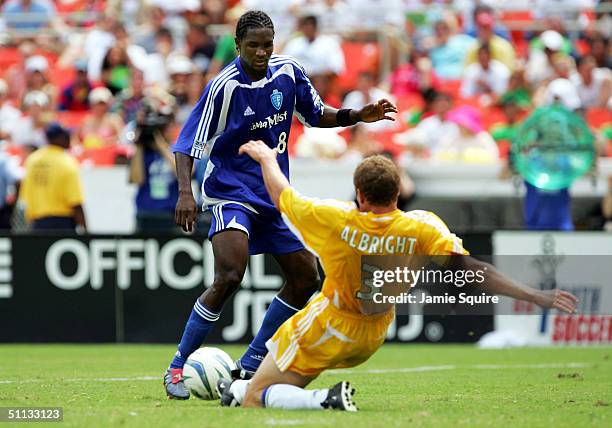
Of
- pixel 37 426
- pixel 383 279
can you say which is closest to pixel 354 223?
pixel 383 279

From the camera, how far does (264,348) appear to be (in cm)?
837

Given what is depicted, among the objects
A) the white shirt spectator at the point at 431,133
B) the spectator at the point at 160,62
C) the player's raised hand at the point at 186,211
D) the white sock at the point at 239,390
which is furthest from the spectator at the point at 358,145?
the white sock at the point at 239,390

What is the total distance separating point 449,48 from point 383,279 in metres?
12.7

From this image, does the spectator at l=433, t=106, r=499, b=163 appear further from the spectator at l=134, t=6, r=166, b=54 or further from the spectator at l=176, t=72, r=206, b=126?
the spectator at l=134, t=6, r=166, b=54

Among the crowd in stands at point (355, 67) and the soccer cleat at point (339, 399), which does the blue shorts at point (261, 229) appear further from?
the crowd in stands at point (355, 67)

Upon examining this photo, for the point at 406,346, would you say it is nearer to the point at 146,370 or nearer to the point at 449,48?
the point at 146,370

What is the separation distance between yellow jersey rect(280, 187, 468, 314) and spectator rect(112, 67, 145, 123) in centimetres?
1102

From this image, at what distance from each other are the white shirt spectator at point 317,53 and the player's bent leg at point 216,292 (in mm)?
10064

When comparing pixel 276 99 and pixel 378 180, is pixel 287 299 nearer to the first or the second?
pixel 276 99

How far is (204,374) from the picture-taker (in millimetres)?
7879

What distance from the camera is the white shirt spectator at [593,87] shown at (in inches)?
689

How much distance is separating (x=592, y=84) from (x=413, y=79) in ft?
8.67

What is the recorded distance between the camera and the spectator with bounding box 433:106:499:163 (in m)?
16.2

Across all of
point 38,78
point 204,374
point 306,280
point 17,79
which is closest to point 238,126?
point 306,280
